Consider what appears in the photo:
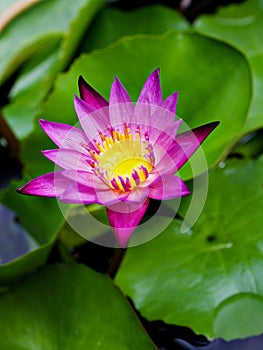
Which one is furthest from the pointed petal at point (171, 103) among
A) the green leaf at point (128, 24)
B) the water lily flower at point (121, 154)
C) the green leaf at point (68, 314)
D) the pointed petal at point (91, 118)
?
the green leaf at point (128, 24)

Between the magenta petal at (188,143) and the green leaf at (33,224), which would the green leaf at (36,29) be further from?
the magenta petal at (188,143)

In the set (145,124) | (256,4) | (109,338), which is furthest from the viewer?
(256,4)

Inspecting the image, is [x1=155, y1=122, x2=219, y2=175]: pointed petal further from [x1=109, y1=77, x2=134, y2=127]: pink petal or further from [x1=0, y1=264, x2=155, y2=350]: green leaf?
[x1=0, y1=264, x2=155, y2=350]: green leaf

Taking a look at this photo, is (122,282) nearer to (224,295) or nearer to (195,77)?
(224,295)

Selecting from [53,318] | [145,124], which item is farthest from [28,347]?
[145,124]

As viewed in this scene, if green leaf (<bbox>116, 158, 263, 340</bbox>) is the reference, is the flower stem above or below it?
above

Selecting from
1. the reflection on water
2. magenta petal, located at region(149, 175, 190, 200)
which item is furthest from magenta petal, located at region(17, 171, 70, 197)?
the reflection on water

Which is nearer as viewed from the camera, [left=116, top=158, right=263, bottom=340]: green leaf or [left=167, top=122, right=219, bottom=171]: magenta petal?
[left=167, top=122, right=219, bottom=171]: magenta petal
